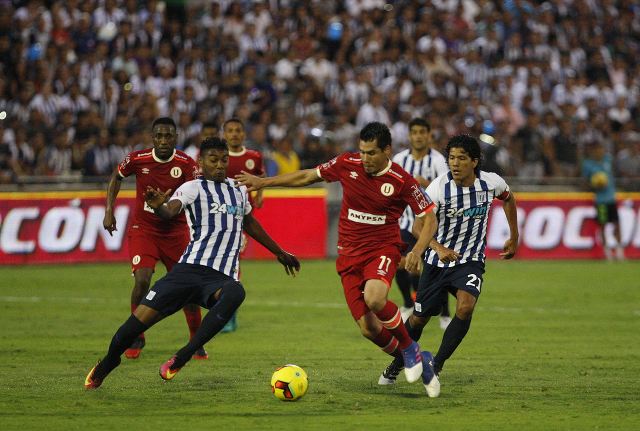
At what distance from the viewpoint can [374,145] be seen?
28.8ft

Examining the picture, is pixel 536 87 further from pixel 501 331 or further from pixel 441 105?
pixel 501 331

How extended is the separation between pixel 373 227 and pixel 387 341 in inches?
36.2

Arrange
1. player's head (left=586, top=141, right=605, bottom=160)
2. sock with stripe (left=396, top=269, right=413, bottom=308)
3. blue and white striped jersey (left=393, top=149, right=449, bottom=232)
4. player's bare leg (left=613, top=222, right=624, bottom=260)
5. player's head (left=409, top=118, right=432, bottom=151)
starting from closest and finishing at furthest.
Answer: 1. player's head (left=409, top=118, right=432, bottom=151)
2. blue and white striped jersey (left=393, top=149, right=449, bottom=232)
3. sock with stripe (left=396, top=269, right=413, bottom=308)
4. player's bare leg (left=613, top=222, right=624, bottom=260)
5. player's head (left=586, top=141, right=605, bottom=160)

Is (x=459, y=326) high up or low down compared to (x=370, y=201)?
down

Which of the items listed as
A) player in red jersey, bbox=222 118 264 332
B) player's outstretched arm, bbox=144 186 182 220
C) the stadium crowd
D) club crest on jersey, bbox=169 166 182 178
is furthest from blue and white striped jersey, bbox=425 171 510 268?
the stadium crowd

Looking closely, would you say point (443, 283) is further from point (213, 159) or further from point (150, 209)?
point (150, 209)

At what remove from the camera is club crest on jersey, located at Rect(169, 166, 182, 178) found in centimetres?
1111

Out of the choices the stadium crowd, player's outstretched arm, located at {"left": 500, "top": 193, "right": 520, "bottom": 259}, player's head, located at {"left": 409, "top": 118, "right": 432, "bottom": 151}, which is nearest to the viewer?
player's outstretched arm, located at {"left": 500, "top": 193, "right": 520, "bottom": 259}

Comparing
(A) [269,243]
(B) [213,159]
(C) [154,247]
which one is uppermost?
(B) [213,159]

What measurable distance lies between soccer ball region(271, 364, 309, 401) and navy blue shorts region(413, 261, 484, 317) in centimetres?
146

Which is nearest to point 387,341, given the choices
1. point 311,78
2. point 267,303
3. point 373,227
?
point 373,227

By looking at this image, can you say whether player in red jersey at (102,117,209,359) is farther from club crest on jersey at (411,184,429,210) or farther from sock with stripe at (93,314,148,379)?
club crest on jersey at (411,184,429,210)

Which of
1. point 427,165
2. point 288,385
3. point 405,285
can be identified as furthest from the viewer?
point 405,285

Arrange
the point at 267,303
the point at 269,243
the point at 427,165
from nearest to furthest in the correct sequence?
1. the point at 269,243
2. the point at 427,165
3. the point at 267,303
